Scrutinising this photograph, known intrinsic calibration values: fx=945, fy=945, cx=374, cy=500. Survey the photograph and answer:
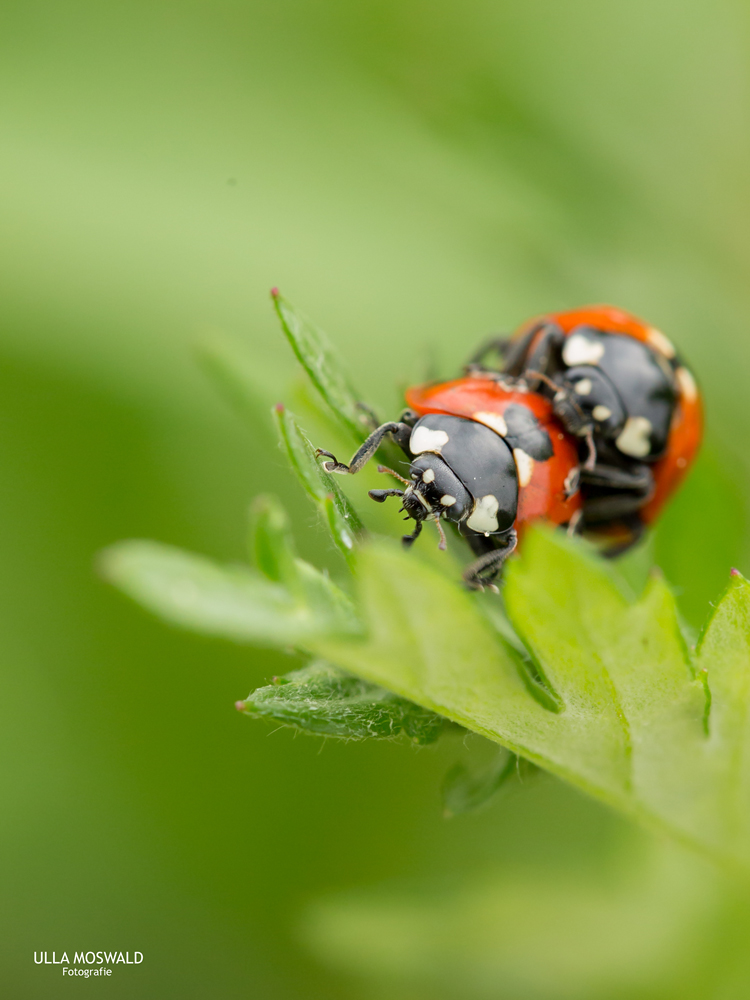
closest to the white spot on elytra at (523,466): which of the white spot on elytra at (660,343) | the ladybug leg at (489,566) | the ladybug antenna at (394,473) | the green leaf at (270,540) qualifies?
the ladybug leg at (489,566)

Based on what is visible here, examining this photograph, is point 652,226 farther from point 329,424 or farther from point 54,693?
point 54,693

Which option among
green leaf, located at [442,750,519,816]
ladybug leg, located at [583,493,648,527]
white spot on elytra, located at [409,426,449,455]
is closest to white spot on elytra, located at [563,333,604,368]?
ladybug leg, located at [583,493,648,527]

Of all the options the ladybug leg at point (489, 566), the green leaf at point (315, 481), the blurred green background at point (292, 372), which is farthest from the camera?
the blurred green background at point (292, 372)

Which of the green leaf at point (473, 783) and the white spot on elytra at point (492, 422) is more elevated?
the white spot on elytra at point (492, 422)

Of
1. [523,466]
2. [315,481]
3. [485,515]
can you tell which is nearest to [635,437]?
[523,466]

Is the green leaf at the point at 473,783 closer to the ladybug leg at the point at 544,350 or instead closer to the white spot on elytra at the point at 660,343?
the ladybug leg at the point at 544,350

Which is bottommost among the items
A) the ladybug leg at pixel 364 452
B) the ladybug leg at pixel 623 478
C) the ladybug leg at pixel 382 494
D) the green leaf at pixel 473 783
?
the green leaf at pixel 473 783
